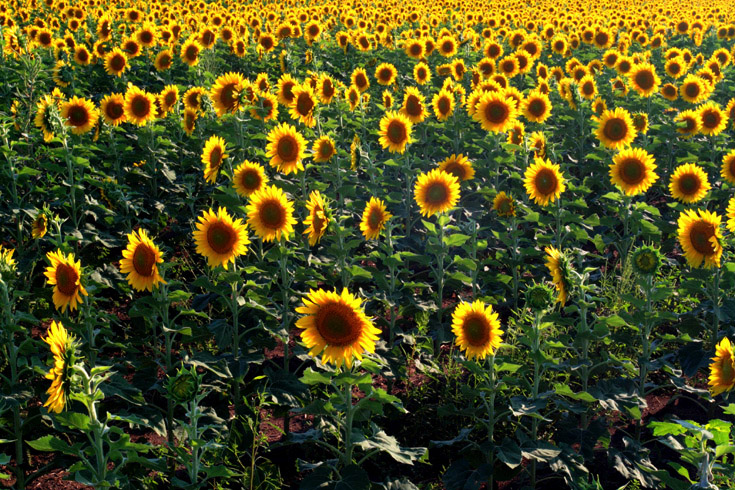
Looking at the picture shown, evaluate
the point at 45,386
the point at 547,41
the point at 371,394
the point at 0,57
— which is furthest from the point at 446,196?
the point at 547,41

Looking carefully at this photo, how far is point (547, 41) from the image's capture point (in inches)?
545

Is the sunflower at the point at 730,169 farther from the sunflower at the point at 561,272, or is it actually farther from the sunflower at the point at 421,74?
the sunflower at the point at 421,74

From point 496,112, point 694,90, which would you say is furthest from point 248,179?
point 694,90

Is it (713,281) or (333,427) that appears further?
(713,281)

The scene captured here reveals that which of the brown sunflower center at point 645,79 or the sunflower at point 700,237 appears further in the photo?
the brown sunflower center at point 645,79

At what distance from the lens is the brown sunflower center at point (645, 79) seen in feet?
28.0

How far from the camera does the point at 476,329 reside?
3791mm

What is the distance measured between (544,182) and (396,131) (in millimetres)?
1626

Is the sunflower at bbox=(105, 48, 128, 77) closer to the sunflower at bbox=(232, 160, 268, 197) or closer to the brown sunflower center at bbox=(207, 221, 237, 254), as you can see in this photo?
the sunflower at bbox=(232, 160, 268, 197)

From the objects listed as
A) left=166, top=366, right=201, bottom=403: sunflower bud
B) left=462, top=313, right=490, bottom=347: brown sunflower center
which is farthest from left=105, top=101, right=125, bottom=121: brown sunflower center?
left=462, top=313, right=490, bottom=347: brown sunflower center

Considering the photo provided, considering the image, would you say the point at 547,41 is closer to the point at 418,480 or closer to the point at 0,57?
the point at 0,57

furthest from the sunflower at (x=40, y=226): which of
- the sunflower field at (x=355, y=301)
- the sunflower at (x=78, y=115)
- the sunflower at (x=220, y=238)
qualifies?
the sunflower at (x=78, y=115)

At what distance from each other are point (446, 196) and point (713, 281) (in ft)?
6.75

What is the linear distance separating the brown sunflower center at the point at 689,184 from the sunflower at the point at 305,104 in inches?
140
